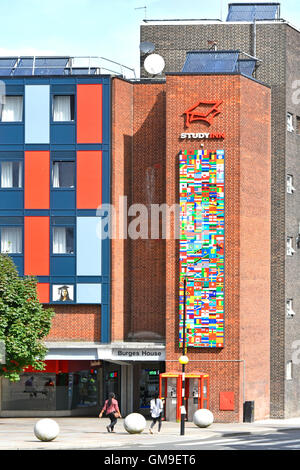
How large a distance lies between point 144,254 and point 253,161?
24.6 feet

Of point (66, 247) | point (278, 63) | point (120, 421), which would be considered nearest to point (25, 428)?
point (120, 421)

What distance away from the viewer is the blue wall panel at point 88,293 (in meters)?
55.9

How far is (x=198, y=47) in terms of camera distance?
62125 mm

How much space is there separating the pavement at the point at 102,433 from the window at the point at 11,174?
476 inches

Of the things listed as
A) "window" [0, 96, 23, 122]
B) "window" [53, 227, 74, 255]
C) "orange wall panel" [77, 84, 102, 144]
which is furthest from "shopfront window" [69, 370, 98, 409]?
"window" [0, 96, 23, 122]

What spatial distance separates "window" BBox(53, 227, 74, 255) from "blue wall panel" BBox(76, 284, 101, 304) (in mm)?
1980

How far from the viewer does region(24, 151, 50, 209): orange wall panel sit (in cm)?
5638

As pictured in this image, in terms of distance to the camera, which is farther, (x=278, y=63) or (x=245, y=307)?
(x=278, y=63)

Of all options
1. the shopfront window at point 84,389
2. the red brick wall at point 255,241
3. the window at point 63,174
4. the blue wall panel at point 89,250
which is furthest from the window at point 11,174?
the red brick wall at point 255,241

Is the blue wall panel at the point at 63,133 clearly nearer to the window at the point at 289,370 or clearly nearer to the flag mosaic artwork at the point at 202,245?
the flag mosaic artwork at the point at 202,245

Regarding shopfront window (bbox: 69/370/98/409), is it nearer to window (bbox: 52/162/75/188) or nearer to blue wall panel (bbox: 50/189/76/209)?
blue wall panel (bbox: 50/189/76/209)

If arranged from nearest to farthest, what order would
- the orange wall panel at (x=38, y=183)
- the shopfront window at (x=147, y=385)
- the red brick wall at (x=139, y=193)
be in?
the orange wall panel at (x=38, y=183) < the red brick wall at (x=139, y=193) < the shopfront window at (x=147, y=385)
